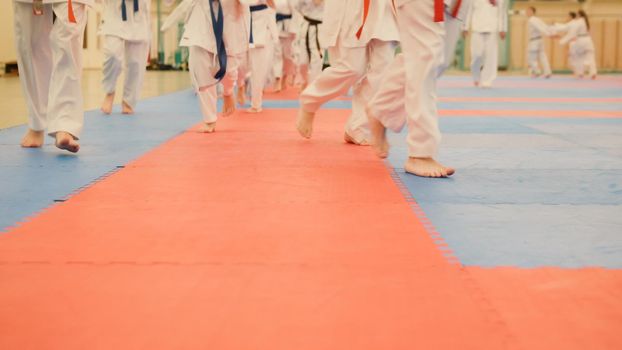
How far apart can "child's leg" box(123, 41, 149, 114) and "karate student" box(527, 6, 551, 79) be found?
15479mm

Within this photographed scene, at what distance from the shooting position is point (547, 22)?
27438 millimetres

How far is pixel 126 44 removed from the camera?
8930 mm

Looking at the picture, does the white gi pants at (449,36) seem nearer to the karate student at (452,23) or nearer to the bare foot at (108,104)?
the karate student at (452,23)

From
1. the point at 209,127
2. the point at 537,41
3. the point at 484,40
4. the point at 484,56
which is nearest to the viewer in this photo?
the point at 209,127

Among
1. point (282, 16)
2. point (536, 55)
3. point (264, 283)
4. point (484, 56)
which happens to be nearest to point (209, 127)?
point (264, 283)

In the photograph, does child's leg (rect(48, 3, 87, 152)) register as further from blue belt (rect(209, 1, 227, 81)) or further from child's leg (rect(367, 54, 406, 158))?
child's leg (rect(367, 54, 406, 158))

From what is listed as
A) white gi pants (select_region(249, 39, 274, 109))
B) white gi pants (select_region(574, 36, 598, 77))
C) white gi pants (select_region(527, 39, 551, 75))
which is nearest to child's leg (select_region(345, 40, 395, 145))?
white gi pants (select_region(249, 39, 274, 109))

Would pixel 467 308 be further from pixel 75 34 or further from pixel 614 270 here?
pixel 75 34

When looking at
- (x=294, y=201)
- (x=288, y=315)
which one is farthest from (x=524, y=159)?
(x=288, y=315)

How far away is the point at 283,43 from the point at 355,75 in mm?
8270

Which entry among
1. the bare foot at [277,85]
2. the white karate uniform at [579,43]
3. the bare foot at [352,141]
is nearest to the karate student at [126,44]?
the bare foot at [352,141]

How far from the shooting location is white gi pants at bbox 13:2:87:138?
5.11 m

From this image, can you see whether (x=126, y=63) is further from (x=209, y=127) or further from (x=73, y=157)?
(x=73, y=157)

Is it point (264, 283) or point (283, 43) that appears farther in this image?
point (283, 43)
